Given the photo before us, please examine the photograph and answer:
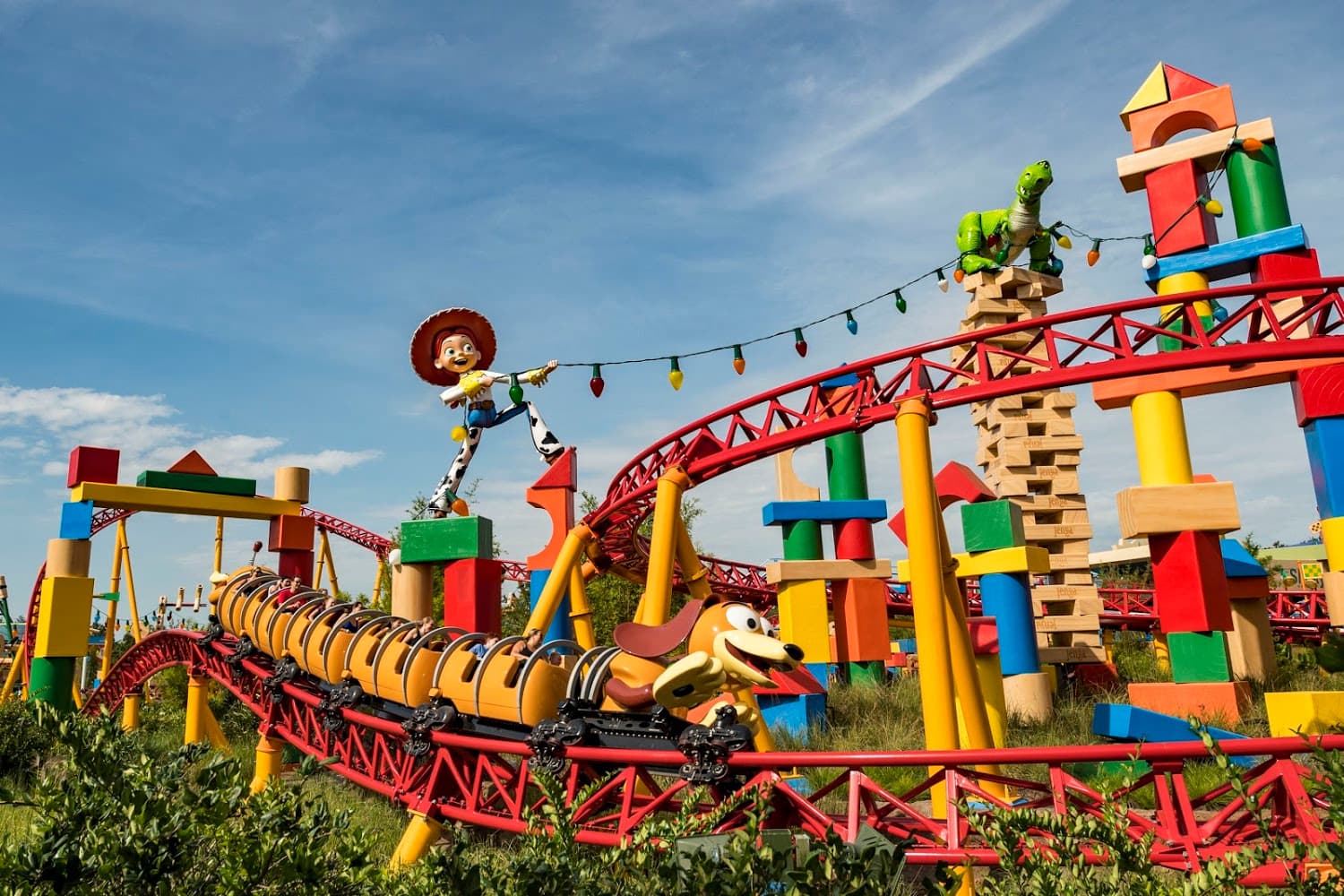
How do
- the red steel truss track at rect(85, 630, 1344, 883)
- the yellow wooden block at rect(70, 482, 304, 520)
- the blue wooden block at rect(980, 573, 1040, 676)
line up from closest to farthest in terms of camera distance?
the red steel truss track at rect(85, 630, 1344, 883)
the blue wooden block at rect(980, 573, 1040, 676)
the yellow wooden block at rect(70, 482, 304, 520)

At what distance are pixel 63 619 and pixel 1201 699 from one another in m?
14.1

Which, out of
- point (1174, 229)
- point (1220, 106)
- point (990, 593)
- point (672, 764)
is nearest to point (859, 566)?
point (990, 593)

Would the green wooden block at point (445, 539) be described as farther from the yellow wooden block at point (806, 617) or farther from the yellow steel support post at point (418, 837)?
the yellow steel support post at point (418, 837)

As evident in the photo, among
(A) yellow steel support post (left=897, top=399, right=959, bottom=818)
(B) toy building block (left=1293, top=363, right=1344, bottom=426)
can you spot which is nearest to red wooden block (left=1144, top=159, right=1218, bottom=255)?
(B) toy building block (left=1293, top=363, right=1344, bottom=426)

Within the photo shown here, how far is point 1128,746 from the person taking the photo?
15.9 ft

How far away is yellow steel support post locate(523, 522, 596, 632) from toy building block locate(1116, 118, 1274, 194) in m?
8.21

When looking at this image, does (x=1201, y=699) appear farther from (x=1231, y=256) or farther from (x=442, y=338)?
(x=442, y=338)

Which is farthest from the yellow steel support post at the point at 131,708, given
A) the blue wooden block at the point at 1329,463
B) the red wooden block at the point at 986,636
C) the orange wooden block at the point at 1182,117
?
the orange wooden block at the point at 1182,117

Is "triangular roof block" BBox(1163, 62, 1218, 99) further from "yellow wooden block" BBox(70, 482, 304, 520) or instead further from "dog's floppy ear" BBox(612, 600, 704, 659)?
"yellow wooden block" BBox(70, 482, 304, 520)

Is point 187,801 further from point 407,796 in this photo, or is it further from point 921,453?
point 921,453

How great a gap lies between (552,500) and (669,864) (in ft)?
35.8

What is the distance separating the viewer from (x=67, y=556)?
13.3 m

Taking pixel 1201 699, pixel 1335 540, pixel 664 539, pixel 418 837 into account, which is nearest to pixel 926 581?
pixel 664 539

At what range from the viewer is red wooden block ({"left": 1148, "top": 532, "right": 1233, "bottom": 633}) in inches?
396
